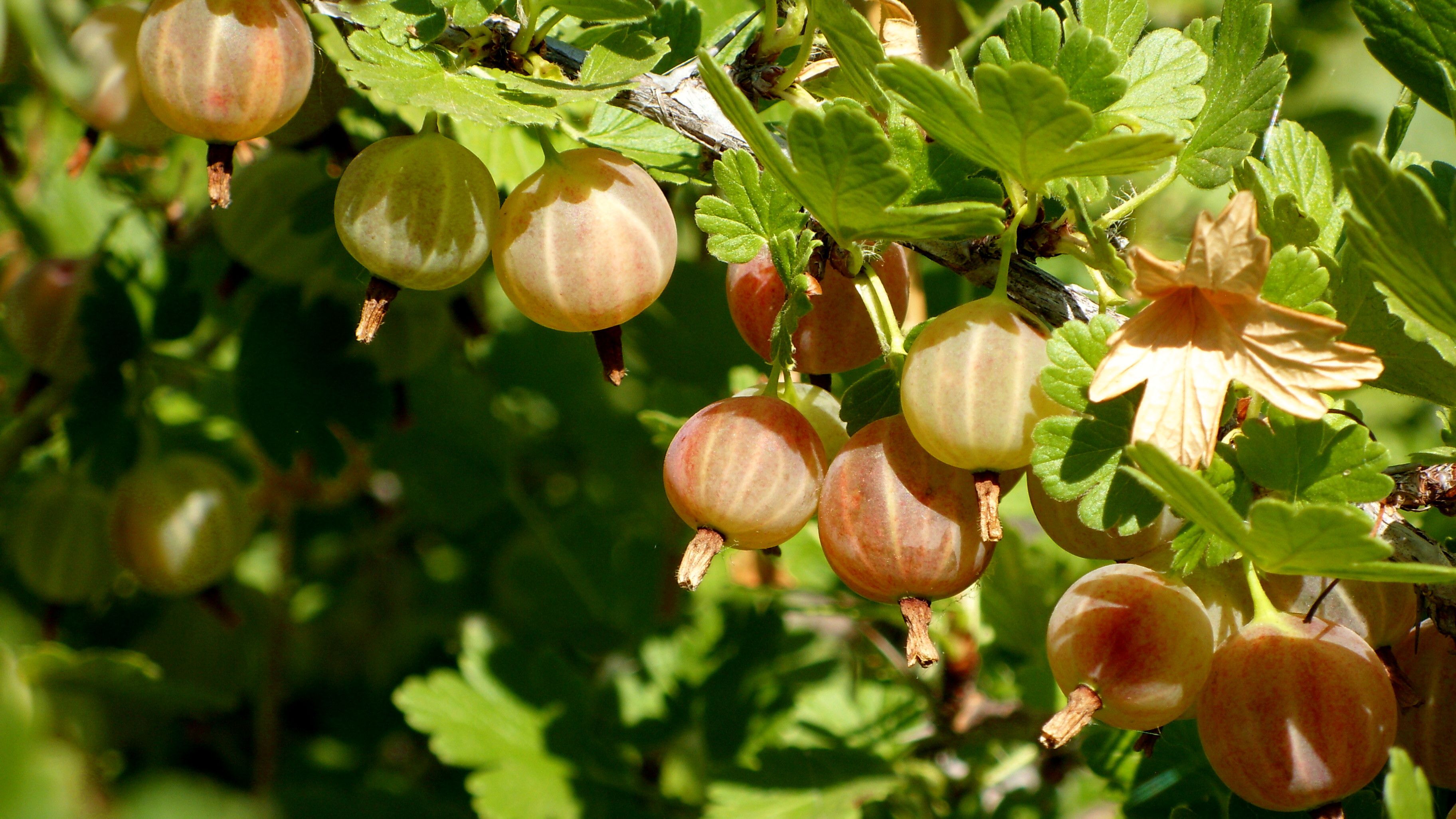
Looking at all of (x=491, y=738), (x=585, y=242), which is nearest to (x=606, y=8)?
(x=585, y=242)

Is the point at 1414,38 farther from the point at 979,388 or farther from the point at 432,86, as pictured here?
the point at 432,86

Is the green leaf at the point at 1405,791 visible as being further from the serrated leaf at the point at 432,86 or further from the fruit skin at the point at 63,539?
the fruit skin at the point at 63,539

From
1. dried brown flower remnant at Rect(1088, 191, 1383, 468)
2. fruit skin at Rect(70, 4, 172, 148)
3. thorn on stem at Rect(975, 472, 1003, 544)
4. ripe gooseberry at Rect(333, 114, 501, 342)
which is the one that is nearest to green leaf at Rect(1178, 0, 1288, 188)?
dried brown flower remnant at Rect(1088, 191, 1383, 468)

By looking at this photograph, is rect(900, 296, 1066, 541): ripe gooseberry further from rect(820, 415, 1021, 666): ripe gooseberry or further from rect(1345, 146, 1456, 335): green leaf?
rect(1345, 146, 1456, 335): green leaf

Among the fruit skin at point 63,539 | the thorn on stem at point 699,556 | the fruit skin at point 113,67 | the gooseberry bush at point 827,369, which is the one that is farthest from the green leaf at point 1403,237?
the fruit skin at point 63,539

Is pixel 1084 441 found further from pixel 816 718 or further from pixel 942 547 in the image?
pixel 816 718

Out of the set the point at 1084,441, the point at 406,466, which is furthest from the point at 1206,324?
the point at 406,466
